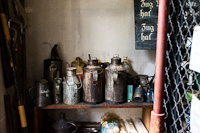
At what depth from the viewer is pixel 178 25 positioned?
96 cm

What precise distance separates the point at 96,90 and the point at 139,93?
20.7 inches

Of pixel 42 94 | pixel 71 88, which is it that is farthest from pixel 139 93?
pixel 42 94

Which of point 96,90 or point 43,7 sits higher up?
point 43,7

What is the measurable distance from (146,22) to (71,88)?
125 centimetres

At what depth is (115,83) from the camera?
6.26 ft

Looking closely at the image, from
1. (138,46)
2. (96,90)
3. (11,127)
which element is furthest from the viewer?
(138,46)

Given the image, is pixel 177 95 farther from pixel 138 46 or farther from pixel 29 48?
pixel 29 48

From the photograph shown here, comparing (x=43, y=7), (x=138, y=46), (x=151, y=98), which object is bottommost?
(x=151, y=98)

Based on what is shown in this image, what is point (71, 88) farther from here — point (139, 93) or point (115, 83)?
point (139, 93)

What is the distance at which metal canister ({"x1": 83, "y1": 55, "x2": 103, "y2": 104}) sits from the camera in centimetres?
191

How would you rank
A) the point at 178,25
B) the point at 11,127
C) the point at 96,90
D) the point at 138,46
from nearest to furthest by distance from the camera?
1. the point at 178,25
2. the point at 11,127
3. the point at 96,90
4. the point at 138,46

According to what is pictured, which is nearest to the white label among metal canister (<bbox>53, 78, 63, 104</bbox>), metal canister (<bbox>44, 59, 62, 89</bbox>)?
metal canister (<bbox>53, 78, 63, 104</bbox>)

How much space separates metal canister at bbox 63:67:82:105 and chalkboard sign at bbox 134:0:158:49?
90cm

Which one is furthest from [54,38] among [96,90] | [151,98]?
[151,98]
